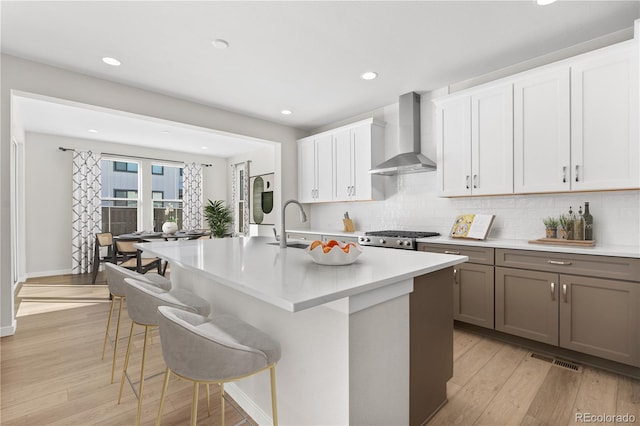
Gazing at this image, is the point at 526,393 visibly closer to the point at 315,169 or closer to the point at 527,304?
the point at 527,304

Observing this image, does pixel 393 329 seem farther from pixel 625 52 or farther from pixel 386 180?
pixel 386 180

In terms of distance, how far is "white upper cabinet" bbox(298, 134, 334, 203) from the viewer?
477cm

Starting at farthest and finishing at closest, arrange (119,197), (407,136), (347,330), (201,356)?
(119,197) < (407,136) < (347,330) < (201,356)

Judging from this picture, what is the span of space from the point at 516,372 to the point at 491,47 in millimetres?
2695

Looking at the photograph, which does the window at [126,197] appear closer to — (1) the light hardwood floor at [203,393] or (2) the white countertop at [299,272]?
(1) the light hardwood floor at [203,393]

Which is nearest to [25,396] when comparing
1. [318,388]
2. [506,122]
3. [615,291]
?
[318,388]

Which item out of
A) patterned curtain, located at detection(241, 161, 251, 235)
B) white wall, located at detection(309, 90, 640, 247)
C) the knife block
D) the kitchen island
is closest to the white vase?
patterned curtain, located at detection(241, 161, 251, 235)

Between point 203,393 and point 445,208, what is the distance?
3.09 metres

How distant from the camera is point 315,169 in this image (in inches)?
197

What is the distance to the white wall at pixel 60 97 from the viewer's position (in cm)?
286

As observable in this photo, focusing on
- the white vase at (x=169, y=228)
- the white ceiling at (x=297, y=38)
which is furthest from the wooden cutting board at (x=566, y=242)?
the white vase at (x=169, y=228)

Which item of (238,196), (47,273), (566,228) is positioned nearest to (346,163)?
(566,228)

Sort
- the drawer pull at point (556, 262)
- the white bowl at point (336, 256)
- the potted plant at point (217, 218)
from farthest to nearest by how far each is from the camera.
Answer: the potted plant at point (217, 218)
the drawer pull at point (556, 262)
the white bowl at point (336, 256)

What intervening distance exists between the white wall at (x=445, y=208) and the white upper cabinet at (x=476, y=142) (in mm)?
303
